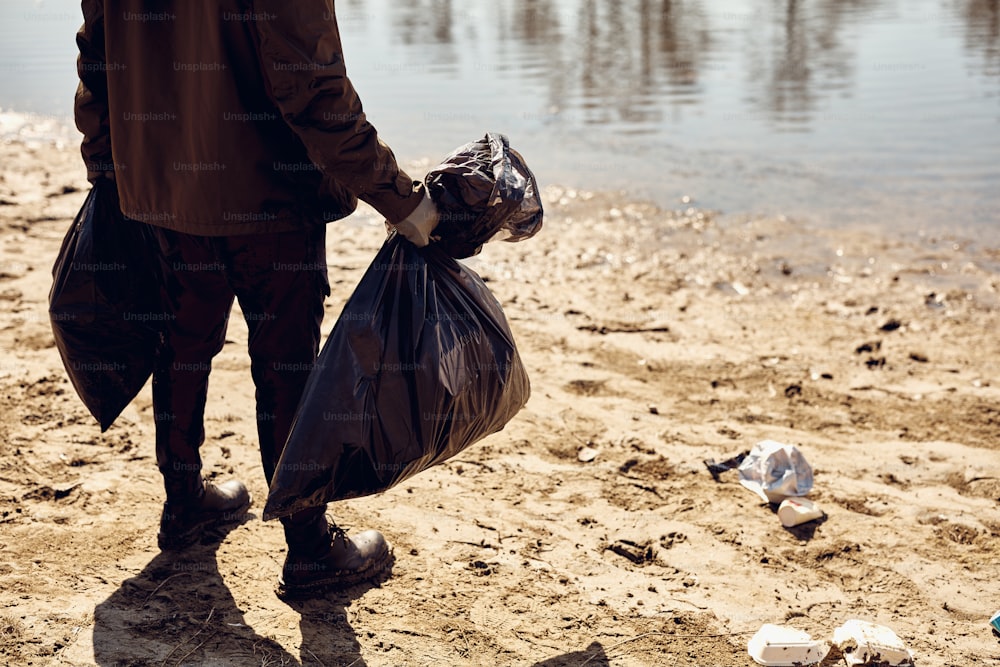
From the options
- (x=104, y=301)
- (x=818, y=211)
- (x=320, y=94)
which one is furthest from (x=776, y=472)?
(x=818, y=211)

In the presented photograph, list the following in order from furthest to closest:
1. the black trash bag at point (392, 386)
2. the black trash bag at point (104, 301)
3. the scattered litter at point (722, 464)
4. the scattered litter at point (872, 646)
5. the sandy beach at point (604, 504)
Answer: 1. the scattered litter at point (722, 464)
2. the black trash bag at point (104, 301)
3. the sandy beach at point (604, 504)
4. the scattered litter at point (872, 646)
5. the black trash bag at point (392, 386)

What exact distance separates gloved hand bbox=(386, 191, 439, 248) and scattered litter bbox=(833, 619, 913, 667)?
1541mm

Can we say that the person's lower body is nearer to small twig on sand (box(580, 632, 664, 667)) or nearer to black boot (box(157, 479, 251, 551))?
black boot (box(157, 479, 251, 551))

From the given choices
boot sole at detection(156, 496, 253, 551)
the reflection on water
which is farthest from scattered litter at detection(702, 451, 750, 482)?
the reflection on water

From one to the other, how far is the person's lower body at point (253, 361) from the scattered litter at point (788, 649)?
114cm

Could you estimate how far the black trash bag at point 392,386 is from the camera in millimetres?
2416

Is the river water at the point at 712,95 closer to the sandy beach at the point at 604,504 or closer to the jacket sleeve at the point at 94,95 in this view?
the sandy beach at the point at 604,504

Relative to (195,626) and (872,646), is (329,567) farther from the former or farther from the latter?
(872,646)

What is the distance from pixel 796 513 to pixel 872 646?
0.79 meters

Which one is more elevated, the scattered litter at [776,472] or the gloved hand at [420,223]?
the gloved hand at [420,223]

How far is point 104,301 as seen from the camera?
2816 millimetres

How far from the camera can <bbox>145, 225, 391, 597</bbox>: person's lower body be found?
2.55 meters

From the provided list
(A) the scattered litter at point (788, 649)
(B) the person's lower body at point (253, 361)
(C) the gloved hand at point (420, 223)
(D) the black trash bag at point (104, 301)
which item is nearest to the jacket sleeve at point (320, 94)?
(C) the gloved hand at point (420, 223)

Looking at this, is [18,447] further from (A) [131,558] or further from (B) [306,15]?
(B) [306,15]
